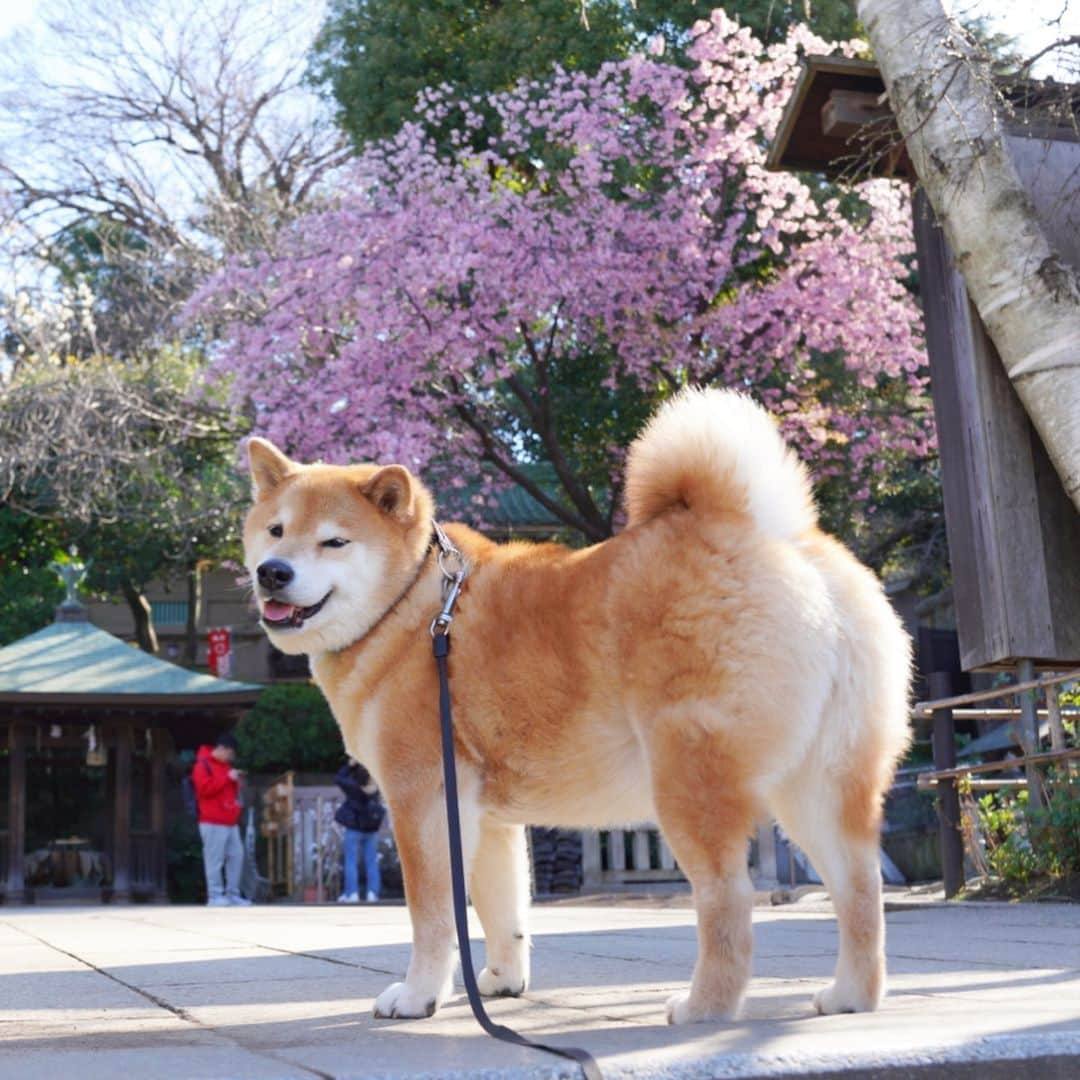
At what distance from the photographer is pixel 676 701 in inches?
129

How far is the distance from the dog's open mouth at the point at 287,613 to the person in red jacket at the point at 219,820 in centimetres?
1273

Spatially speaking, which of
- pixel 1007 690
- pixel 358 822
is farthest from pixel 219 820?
pixel 1007 690

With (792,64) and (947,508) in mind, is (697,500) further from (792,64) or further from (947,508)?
(792,64)

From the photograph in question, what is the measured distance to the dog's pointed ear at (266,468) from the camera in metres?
4.12

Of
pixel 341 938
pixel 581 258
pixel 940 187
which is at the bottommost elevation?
pixel 341 938

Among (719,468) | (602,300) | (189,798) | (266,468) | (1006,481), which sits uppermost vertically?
(602,300)

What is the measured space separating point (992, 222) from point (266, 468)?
5.01 meters

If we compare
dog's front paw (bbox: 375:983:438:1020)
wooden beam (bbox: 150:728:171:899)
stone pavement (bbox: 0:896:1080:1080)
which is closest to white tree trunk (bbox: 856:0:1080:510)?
stone pavement (bbox: 0:896:1080:1080)

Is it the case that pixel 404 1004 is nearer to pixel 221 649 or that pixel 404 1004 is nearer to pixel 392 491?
pixel 392 491

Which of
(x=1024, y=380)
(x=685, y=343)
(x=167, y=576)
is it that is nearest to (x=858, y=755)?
(x=1024, y=380)

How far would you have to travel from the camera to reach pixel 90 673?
19.4 m

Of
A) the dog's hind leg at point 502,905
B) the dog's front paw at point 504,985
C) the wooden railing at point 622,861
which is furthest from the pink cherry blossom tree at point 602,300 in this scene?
the dog's front paw at point 504,985

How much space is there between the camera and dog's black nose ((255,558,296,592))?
3.71 metres

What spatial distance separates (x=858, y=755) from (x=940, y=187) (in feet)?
17.0
